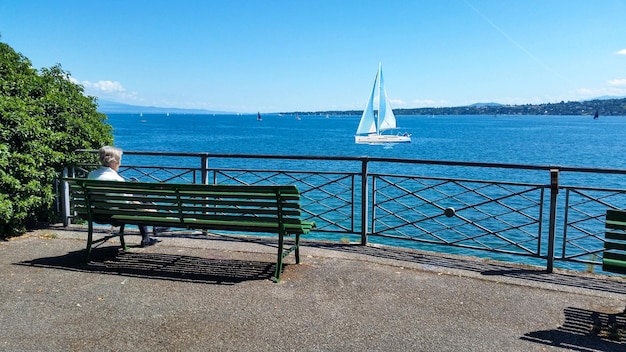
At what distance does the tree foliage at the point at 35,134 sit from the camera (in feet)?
22.4

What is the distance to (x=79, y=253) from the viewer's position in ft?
21.1

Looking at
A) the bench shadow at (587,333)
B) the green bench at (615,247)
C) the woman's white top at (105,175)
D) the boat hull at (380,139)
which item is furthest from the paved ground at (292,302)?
the boat hull at (380,139)

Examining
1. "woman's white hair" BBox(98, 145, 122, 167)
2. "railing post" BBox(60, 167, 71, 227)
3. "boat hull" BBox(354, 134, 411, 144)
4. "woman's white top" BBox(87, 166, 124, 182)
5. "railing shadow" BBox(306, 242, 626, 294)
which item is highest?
"woman's white hair" BBox(98, 145, 122, 167)

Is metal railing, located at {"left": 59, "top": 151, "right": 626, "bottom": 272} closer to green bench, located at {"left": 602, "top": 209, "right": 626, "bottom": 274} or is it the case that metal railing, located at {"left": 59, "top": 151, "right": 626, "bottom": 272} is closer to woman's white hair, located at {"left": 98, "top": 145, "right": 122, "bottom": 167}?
green bench, located at {"left": 602, "top": 209, "right": 626, "bottom": 274}

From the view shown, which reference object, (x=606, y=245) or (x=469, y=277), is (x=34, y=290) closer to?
(x=469, y=277)

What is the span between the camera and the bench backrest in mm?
5398

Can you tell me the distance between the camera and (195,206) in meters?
5.74

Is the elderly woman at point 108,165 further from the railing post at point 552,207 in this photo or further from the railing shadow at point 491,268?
the railing post at point 552,207

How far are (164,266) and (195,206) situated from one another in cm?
84

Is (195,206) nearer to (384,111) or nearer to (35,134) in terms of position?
(35,134)

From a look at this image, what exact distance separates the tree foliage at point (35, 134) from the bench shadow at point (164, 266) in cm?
128

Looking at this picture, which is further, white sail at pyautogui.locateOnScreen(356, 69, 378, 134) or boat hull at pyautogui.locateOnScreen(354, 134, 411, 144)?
boat hull at pyautogui.locateOnScreen(354, 134, 411, 144)

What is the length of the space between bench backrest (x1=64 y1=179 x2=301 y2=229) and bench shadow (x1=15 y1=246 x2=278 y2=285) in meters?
0.55

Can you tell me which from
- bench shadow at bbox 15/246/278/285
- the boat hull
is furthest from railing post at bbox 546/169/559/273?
the boat hull
